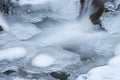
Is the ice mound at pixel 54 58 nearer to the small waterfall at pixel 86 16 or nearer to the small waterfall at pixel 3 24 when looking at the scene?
the small waterfall at pixel 86 16

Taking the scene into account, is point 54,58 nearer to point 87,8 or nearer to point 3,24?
point 3,24

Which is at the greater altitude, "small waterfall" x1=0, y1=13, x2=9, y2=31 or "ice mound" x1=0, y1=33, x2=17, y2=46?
"small waterfall" x1=0, y1=13, x2=9, y2=31

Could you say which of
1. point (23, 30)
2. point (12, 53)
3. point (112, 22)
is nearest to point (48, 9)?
point (23, 30)

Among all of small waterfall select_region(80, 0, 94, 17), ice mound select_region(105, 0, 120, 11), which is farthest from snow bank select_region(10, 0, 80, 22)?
ice mound select_region(105, 0, 120, 11)

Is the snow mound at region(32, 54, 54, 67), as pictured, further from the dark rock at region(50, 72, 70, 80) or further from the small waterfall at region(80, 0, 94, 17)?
the small waterfall at region(80, 0, 94, 17)

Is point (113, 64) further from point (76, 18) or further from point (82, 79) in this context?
point (76, 18)

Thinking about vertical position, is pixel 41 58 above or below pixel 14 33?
below

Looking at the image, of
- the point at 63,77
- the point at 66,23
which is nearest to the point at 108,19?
the point at 66,23

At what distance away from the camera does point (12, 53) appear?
559 centimetres

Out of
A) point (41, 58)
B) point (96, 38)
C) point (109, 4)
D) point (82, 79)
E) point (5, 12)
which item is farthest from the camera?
point (5, 12)

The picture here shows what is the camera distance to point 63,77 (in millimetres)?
5066

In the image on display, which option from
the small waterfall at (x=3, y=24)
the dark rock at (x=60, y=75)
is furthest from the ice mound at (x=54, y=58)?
the small waterfall at (x=3, y=24)

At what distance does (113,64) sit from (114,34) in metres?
0.98

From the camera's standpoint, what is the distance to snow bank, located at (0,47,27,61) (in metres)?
5.51
